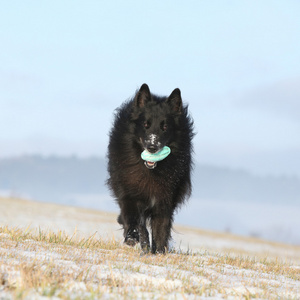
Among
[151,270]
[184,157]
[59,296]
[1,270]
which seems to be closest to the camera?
[59,296]

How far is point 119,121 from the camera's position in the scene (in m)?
8.31

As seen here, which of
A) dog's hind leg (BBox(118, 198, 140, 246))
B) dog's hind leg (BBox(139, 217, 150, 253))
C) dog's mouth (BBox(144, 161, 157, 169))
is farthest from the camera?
dog's hind leg (BBox(118, 198, 140, 246))

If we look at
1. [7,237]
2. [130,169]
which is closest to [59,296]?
[7,237]

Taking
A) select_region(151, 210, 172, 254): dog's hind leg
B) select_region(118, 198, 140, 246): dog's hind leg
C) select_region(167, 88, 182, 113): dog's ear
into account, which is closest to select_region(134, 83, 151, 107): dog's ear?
select_region(167, 88, 182, 113): dog's ear

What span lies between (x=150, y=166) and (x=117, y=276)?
2774mm

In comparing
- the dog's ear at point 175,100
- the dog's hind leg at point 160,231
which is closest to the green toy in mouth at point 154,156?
the dog's ear at point 175,100

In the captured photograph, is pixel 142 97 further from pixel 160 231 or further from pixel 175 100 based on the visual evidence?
pixel 160 231

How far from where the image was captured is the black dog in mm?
7676

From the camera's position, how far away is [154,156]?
759 centimetres

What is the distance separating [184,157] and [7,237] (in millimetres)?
2952

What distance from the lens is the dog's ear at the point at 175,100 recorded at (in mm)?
7770

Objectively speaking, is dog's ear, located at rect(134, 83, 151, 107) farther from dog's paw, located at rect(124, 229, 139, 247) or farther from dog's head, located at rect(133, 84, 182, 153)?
dog's paw, located at rect(124, 229, 139, 247)

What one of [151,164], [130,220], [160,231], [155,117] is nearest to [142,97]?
[155,117]

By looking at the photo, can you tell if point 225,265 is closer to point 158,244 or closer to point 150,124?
point 158,244
